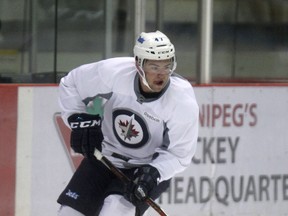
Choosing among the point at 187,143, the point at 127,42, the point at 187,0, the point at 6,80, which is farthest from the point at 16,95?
the point at 187,143

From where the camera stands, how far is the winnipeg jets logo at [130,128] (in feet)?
16.5

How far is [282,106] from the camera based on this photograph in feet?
24.5

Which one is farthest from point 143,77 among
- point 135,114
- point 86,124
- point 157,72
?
point 86,124

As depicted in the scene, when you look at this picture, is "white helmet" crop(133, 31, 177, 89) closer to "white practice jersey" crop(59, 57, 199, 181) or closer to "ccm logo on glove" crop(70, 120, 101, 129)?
"white practice jersey" crop(59, 57, 199, 181)

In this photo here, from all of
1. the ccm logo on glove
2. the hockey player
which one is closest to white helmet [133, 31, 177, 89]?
the hockey player

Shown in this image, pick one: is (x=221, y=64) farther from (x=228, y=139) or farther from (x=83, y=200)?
(x=83, y=200)

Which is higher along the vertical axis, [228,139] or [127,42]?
[127,42]

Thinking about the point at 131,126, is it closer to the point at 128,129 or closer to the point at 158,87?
the point at 128,129

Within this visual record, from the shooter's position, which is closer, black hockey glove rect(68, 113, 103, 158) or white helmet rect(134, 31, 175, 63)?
white helmet rect(134, 31, 175, 63)

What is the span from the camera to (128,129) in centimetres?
505

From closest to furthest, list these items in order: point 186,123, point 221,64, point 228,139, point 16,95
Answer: point 186,123 < point 16,95 < point 228,139 < point 221,64

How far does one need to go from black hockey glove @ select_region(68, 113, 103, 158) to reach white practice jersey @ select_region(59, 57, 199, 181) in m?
0.08

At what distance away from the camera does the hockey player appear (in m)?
4.88

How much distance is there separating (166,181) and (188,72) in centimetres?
260
